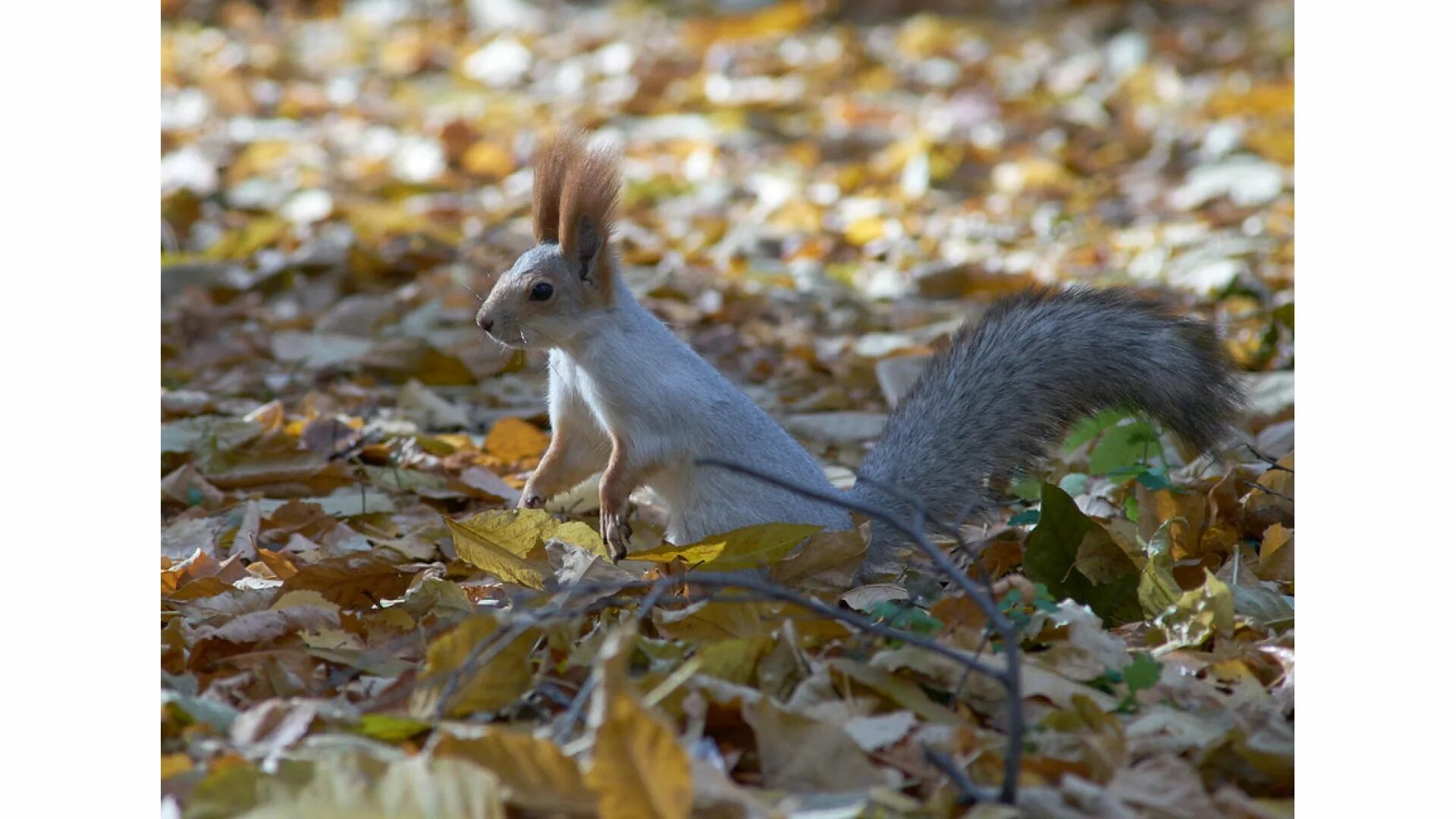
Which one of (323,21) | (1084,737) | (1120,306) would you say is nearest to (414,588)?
(1084,737)

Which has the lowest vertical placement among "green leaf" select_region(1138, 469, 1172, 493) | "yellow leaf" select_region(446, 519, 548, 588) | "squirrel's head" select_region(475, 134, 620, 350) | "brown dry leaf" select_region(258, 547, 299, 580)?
"brown dry leaf" select_region(258, 547, 299, 580)

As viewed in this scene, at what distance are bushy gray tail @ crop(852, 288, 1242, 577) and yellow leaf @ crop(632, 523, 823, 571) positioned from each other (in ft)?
0.90

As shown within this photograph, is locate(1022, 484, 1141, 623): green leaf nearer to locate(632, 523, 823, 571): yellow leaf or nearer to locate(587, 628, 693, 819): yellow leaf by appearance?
locate(632, 523, 823, 571): yellow leaf

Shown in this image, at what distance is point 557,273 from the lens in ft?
7.27

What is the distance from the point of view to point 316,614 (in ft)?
6.28

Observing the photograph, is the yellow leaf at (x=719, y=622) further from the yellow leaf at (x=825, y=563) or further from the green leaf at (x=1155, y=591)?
the green leaf at (x=1155, y=591)

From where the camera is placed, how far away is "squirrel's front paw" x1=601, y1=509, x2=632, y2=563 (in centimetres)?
222

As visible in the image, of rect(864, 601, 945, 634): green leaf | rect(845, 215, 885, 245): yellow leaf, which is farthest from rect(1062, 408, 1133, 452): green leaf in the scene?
rect(845, 215, 885, 245): yellow leaf

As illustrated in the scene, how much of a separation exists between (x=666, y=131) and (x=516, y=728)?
5.16 meters

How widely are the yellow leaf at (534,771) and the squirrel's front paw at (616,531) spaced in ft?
2.89

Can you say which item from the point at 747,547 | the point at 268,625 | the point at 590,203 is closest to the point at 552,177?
the point at 590,203

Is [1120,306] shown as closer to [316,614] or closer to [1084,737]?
[1084,737]

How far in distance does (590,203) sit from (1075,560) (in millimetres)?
824

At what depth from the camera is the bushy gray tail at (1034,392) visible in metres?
2.15
